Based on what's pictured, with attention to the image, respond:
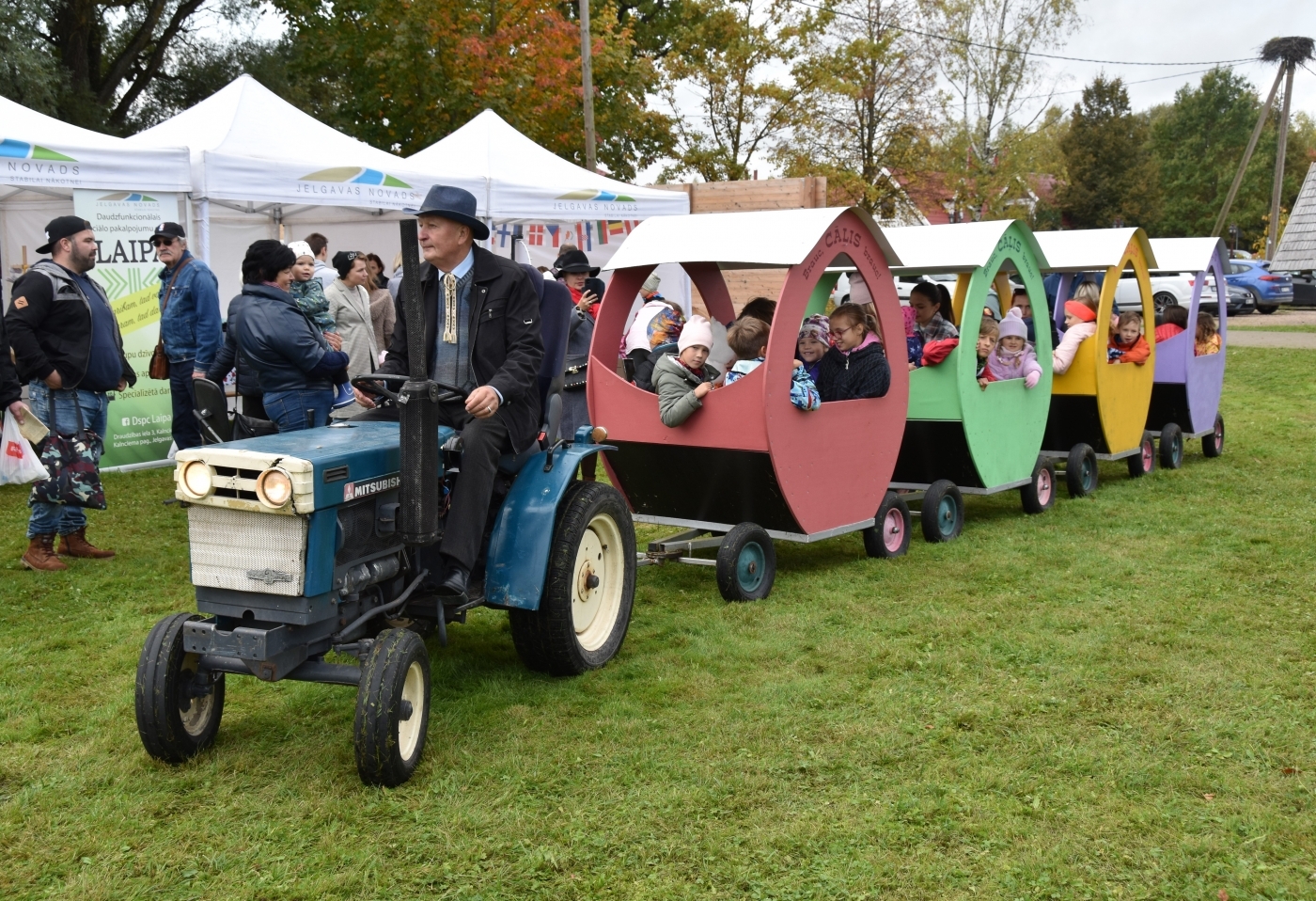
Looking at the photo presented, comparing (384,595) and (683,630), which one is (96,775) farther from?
(683,630)

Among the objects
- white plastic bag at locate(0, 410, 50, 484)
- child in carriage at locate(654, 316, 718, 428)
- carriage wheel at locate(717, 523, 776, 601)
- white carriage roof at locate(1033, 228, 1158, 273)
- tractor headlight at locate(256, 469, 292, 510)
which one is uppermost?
white carriage roof at locate(1033, 228, 1158, 273)

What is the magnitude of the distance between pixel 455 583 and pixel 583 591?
821 millimetres

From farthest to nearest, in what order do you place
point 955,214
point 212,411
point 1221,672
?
point 955,214 < point 212,411 < point 1221,672

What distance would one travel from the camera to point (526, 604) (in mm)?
4445

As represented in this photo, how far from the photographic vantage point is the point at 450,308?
179 inches

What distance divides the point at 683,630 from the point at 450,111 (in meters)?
15.8

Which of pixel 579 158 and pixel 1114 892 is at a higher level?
pixel 579 158

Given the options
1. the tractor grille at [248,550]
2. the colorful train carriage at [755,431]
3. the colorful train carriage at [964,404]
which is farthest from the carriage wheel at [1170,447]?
the tractor grille at [248,550]

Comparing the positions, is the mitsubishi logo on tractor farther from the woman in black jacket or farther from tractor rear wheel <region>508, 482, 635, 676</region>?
the woman in black jacket

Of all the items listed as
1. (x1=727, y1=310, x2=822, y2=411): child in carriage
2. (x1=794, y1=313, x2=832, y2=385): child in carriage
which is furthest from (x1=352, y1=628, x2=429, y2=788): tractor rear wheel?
(x1=794, y1=313, x2=832, y2=385): child in carriage

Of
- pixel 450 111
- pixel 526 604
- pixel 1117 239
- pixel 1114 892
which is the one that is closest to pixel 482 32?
pixel 450 111

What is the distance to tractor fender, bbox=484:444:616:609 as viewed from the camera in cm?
445

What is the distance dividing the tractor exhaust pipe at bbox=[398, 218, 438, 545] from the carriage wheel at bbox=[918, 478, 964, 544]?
4269 mm

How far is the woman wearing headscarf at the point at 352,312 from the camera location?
8.95 meters
